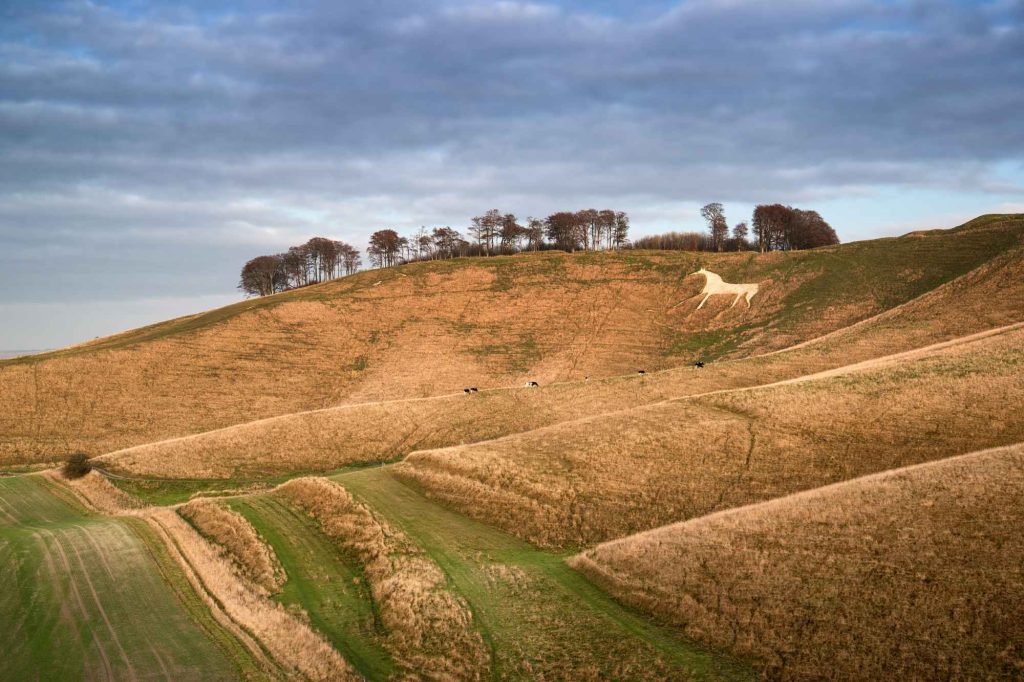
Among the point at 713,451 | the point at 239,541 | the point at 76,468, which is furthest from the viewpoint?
the point at 76,468

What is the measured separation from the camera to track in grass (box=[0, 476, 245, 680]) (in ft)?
52.6

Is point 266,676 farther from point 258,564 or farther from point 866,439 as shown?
point 866,439

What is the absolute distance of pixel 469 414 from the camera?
5053 cm

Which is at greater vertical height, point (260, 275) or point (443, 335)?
point (260, 275)

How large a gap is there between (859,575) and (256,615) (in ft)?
54.8

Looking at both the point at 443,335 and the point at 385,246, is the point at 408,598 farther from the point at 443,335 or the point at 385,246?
the point at 385,246

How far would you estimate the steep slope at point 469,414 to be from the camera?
43.2m

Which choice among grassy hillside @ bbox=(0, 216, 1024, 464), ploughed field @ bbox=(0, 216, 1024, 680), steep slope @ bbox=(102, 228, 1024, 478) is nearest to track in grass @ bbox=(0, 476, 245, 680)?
ploughed field @ bbox=(0, 216, 1024, 680)

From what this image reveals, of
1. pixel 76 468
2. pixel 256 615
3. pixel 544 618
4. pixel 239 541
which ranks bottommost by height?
pixel 544 618

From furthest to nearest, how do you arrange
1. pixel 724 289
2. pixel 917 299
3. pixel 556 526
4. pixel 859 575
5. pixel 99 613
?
1. pixel 724 289
2. pixel 917 299
3. pixel 556 526
4. pixel 99 613
5. pixel 859 575

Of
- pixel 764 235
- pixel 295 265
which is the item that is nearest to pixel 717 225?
pixel 764 235

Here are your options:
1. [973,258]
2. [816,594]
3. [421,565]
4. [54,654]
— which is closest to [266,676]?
[54,654]

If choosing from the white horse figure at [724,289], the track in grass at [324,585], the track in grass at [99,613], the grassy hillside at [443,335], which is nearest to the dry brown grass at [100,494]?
the track in grass at [99,613]

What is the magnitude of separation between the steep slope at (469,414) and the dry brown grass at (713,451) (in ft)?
30.4
